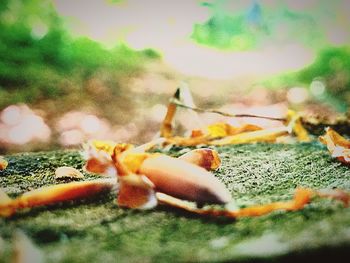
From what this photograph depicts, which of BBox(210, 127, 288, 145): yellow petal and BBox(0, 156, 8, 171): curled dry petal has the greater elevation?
BBox(210, 127, 288, 145): yellow petal

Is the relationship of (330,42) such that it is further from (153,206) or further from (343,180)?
(153,206)

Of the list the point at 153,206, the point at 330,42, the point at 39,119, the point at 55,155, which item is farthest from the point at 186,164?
the point at 330,42

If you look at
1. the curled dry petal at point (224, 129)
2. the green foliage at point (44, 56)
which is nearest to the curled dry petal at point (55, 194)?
the curled dry petal at point (224, 129)

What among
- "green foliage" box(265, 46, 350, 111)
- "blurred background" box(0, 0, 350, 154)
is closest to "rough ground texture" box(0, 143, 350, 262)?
"blurred background" box(0, 0, 350, 154)

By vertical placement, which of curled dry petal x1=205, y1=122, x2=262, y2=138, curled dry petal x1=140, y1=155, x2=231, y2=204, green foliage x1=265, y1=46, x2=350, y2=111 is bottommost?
curled dry petal x1=140, y1=155, x2=231, y2=204

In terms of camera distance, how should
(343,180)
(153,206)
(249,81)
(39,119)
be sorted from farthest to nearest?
1. (249,81)
2. (39,119)
3. (343,180)
4. (153,206)

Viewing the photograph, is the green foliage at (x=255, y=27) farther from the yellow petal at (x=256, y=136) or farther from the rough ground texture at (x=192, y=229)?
the rough ground texture at (x=192, y=229)

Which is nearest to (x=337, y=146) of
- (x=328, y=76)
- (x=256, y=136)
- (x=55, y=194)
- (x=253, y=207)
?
(x=256, y=136)

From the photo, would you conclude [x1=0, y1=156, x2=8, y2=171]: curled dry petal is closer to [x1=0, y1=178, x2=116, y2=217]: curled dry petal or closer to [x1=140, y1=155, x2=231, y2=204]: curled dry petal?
[x1=0, y1=178, x2=116, y2=217]: curled dry petal
